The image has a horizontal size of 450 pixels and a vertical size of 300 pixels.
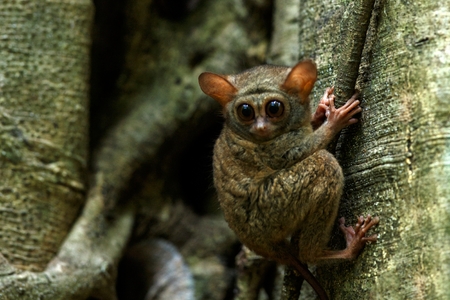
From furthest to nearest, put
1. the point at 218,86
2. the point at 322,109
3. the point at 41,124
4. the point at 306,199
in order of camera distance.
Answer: the point at 41,124 < the point at 218,86 < the point at 322,109 < the point at 306,199

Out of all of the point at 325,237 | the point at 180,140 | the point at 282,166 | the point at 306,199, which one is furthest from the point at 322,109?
the point at 180,140

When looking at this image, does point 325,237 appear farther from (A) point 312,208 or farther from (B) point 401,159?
(B) point 401,159

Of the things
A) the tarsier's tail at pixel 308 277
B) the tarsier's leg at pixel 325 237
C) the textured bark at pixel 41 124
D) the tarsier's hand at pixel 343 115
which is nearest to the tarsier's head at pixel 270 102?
the tarsier's hand at pixel 343 115

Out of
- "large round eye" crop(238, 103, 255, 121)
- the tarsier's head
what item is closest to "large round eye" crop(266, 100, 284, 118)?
the tarsier's head

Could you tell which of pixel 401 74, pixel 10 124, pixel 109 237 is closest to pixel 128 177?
pixel 109 237

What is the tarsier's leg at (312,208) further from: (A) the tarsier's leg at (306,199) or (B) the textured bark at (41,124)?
(B) the textured bark at (41,124)

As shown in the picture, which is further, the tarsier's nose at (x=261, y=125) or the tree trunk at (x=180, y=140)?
the tarsier's nose at (x=261, y=125)

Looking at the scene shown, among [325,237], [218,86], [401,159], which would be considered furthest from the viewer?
[218,86]
